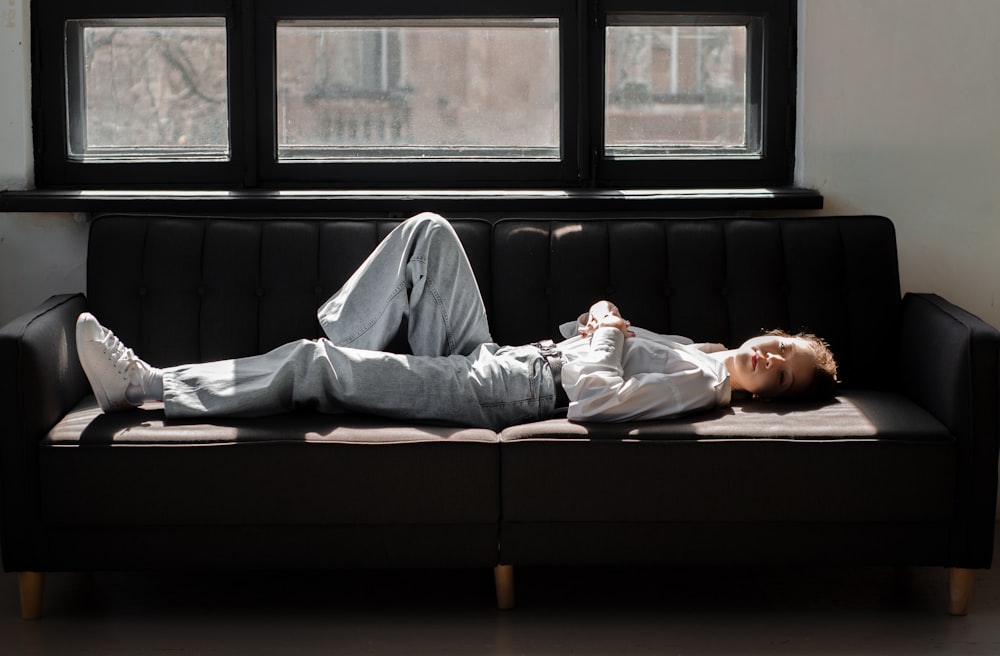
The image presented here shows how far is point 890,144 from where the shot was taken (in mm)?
3070

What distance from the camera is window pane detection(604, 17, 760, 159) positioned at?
3.22 meters

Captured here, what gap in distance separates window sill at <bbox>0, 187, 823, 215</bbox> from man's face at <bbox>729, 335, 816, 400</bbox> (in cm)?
65

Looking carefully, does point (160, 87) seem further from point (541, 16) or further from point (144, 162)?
point (541, 16)

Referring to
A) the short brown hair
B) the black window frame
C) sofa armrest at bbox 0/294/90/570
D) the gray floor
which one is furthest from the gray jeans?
the black window frame

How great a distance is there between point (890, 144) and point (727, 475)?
4.43 feet

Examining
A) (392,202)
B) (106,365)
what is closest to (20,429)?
(106,365)

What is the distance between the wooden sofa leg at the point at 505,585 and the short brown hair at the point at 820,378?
0.76m

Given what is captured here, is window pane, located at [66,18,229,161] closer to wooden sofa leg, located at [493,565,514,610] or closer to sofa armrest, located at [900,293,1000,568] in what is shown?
wooden sofa leg, located at [493,565,514,610]

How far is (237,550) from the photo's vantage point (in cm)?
223

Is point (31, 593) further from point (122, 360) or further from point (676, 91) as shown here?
point (676, 91)

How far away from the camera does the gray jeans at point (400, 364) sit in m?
2.32

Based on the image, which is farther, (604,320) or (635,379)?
(604,320)

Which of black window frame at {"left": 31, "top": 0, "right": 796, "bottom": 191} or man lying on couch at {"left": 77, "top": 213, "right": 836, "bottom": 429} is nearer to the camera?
man lying on couch at {"left": 77, "top": 213, "right": 836, "bottom": 429}

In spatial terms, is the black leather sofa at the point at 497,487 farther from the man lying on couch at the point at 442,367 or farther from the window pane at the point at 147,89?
the window pane at the point at 147,89
